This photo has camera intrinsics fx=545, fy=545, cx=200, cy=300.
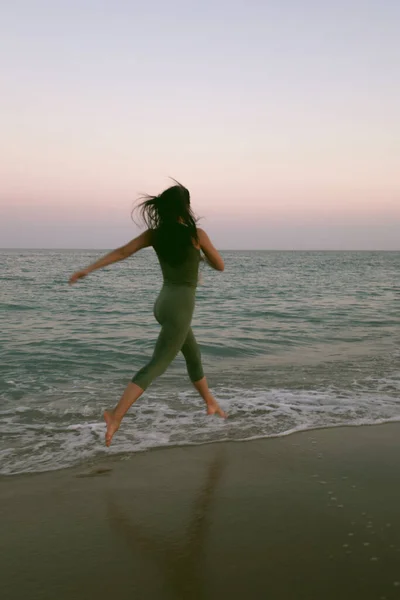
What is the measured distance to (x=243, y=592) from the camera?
7.36 feet

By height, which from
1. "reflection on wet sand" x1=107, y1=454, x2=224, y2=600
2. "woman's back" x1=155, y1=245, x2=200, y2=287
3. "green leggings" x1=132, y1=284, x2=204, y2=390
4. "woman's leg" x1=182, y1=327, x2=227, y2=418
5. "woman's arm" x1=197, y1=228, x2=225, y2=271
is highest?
"woman's arm" x1=197, y1=228, x2=225, y2=271

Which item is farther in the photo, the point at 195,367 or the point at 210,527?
the point at 195,367

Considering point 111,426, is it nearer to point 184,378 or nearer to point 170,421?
point 170,421

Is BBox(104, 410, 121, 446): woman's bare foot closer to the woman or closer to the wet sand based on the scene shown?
the woman

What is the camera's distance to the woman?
3.91 metres

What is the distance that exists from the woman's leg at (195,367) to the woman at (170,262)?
0.35 metres

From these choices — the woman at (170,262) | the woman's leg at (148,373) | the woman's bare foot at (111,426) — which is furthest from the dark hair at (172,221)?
the woman's bare foot at (111,426)

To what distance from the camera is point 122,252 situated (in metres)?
3.94

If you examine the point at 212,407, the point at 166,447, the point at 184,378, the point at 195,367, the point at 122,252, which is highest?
the point at 122,252

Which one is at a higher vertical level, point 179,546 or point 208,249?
point 208,249

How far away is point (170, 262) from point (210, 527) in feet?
6.18

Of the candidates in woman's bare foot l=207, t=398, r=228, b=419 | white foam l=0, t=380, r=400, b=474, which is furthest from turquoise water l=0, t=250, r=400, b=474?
woman's bare foot l=207, t=398, r=228, b=419

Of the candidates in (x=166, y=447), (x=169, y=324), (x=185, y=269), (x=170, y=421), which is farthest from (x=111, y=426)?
(x=185, y=269)

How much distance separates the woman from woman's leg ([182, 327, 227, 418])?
351mm
